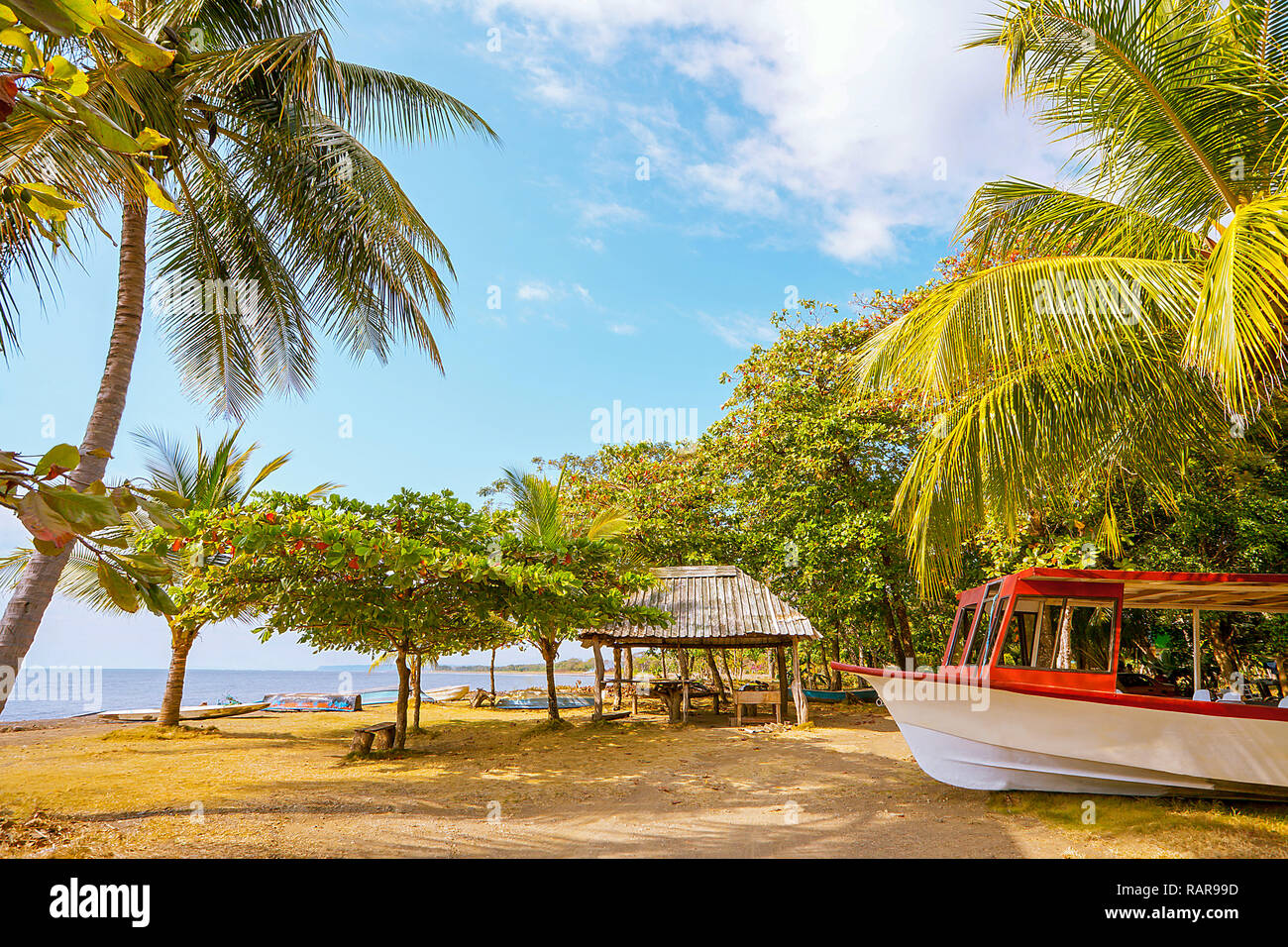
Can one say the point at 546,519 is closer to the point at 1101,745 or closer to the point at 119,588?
the point at 1101,745

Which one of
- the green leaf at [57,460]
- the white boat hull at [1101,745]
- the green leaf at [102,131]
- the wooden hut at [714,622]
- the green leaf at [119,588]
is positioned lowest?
the white boat hull at [1101,745]

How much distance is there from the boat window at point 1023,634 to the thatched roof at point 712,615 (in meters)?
7.01

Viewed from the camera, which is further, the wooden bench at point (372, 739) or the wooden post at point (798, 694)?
the wooden post at point (798, 694)

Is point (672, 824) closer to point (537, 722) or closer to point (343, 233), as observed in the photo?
point (343, 233)

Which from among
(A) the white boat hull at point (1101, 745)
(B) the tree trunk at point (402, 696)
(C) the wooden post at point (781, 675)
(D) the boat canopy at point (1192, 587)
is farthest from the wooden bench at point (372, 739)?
(D) the boat canopy at point (1192, 587)

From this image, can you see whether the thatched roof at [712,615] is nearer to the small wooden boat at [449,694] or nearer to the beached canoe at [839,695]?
the beached canoe at [839,695]

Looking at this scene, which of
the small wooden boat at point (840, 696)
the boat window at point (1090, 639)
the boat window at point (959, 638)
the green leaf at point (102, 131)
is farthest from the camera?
the small wooden boat at point (840, 696)

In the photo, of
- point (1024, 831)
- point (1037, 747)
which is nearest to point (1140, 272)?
point (1037, 747)

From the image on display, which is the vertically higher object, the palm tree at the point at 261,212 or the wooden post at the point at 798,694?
the palm tree at the point at 261,212

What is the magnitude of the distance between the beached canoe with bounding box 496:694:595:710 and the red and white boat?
50.7 feet

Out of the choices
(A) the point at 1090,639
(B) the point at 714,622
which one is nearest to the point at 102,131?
(B) the point at 714,622

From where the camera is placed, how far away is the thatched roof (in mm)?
14883

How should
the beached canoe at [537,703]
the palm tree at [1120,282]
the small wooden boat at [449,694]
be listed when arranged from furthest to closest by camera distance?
the small wooden boat at [449,694], the beached canoe at [537,703], the palm tree at [1120,282]

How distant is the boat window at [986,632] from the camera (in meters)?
7.79
